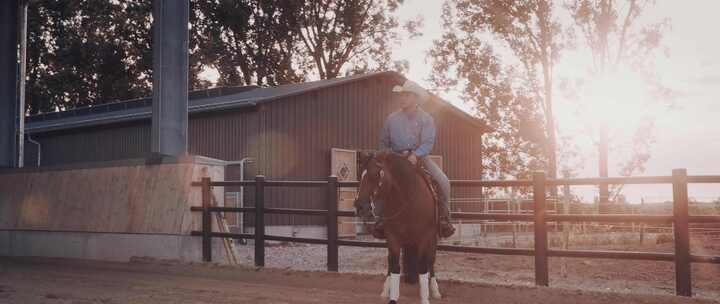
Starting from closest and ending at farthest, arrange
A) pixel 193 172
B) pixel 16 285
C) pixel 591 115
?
pixel 16 285 < pixel 193 172 < pixel 591 115

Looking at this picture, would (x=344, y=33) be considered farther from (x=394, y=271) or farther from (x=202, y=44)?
(x=394, y=271)

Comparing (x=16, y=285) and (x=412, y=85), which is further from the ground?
(x=412, y=85)

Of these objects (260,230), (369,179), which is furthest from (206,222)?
(369,179)

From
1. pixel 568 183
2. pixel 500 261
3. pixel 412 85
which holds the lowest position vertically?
pixel 500 261

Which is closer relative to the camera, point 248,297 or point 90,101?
point 248,297

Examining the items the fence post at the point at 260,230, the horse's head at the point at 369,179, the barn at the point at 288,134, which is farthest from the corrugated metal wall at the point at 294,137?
the horse's head at the point at 369,179

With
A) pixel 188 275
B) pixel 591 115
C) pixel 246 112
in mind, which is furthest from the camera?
pixel 591 115

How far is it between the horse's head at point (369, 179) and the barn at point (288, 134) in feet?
43.3

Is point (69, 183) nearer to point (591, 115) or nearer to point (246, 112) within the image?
point (246, 112)

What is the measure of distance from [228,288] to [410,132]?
3398 mm

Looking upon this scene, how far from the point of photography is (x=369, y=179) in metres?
7.32

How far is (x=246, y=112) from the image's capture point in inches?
833

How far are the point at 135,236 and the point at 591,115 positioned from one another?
75.3 ft

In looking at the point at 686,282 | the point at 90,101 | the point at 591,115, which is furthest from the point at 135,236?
the point at 90,101
